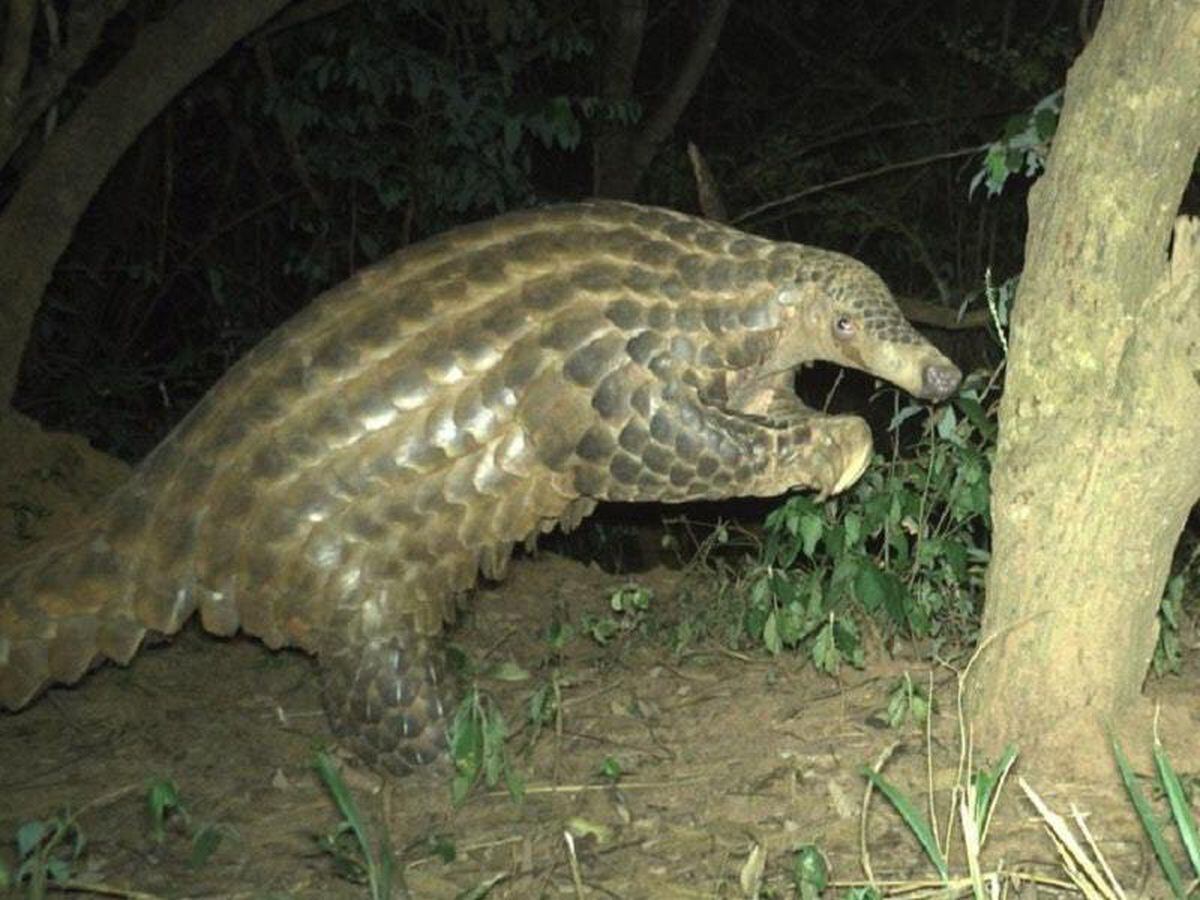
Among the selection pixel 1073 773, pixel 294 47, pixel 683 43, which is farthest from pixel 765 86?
pixel 1073 773

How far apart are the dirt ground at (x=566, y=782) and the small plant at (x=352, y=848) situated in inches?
2.6

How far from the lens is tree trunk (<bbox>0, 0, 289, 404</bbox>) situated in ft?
18.0

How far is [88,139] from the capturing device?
18.0 feet

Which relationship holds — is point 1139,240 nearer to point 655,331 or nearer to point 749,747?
point 655,331

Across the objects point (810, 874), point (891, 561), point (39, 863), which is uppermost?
point (810, 874)

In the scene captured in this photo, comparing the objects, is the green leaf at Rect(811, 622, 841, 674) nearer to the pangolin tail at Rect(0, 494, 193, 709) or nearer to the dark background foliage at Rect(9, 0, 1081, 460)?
the pangolin tail at Rect(0, 494, 193, 709)

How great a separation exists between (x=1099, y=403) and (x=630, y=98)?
5533 millimetres

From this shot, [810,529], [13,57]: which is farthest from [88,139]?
[810,529]

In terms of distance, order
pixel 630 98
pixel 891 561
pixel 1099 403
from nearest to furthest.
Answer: pixel 1099 403, pixel 891 561, pixel 630 98

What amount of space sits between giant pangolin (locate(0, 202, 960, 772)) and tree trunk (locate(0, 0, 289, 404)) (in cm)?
181

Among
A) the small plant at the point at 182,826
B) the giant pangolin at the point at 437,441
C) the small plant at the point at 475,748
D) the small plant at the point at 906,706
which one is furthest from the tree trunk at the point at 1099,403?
the small plant at the point at 182,826

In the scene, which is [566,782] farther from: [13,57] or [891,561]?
[13,57]

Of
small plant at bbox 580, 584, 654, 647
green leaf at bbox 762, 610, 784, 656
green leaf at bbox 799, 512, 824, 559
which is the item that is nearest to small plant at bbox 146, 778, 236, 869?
small plant at bbox 580, 584, 654, 647

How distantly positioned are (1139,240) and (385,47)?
14.7ft
